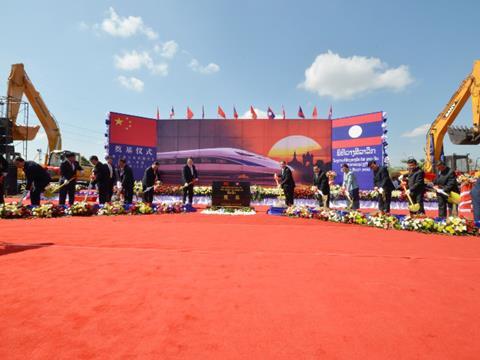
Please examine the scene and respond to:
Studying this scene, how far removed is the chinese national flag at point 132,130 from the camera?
2111cm

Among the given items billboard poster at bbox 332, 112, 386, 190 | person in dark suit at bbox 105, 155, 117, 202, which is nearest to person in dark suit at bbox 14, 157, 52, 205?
person in dark suit at bbox 105, 155, 117, 202

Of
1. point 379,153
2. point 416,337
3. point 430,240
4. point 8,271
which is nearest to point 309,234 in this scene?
point 430,240

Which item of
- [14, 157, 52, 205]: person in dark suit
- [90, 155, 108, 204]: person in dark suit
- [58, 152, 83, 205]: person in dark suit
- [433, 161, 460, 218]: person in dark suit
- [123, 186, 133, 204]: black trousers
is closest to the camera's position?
[433, 161, 460, 218]: person in dark suit

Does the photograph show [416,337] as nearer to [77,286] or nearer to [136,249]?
[77,286]

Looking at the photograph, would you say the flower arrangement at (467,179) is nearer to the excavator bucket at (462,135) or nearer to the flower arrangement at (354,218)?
the flower arrangement at (354,218)

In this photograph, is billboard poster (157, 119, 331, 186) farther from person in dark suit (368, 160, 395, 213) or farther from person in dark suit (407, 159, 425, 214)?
person in dark suit (407, 159, 425, 214)

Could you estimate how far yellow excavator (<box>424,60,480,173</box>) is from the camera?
21.3 metres

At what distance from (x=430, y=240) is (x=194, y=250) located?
16.6 ft

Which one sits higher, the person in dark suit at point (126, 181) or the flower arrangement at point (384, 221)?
the person in dark suit at point (126, 181)

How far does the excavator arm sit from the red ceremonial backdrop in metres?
8.93

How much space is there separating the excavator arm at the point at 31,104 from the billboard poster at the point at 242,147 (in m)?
11.1

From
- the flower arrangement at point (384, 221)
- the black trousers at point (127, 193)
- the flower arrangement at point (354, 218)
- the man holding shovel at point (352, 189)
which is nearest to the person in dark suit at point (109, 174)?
the black trousers at point (127, 193)

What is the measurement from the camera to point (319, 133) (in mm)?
21500

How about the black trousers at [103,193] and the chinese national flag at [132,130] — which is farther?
the chinese national flag at [132,130]
